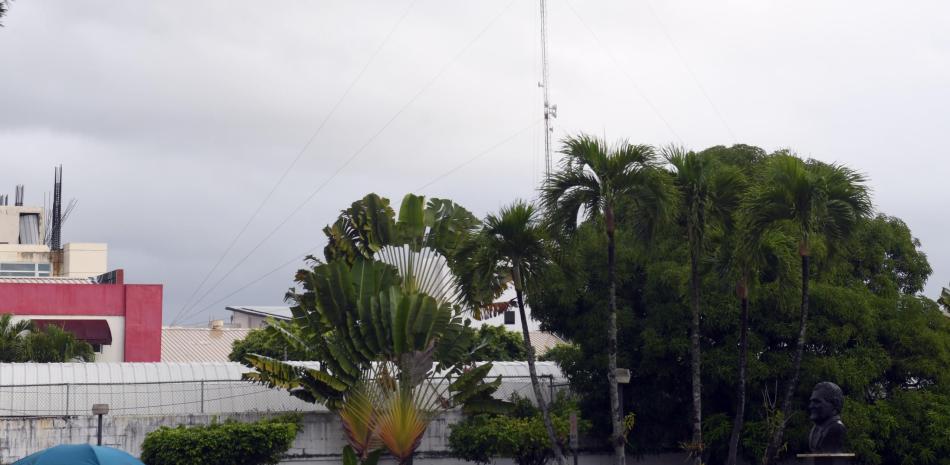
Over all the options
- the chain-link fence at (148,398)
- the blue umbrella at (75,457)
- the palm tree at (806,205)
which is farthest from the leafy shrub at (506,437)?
the blue umbrella at (75,457)

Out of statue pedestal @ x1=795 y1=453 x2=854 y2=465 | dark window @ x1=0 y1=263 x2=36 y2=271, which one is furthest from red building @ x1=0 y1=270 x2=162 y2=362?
statue pedestal @ x1=795 y1=453 x2=854 y2=465

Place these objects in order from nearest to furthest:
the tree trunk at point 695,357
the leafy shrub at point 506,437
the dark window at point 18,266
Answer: the tree trunk at point 695,357
the leafy shrub at point 506,437
the dark window at point 18,266

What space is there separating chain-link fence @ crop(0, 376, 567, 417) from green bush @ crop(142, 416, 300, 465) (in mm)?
1246

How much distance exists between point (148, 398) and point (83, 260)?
37071 millimetres

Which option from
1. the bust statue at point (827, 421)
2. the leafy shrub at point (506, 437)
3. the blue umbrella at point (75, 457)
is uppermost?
the bust statue at point (827, 421)

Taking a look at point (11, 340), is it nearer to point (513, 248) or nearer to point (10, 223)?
point (513, 248)

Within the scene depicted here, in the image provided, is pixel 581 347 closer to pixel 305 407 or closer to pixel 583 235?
pixel 583 235

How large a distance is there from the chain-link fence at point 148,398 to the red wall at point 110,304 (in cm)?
1568

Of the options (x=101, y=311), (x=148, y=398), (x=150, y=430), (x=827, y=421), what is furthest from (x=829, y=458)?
(x=101, y=311)

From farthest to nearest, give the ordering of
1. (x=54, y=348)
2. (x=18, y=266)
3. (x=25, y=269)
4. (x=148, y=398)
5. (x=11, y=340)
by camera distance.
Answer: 1. (x=25, y=269)
2. (x=18, y=266)
3. (x=54, y=348)
4. (x=11, y=340)
5. (x=148, y=398)

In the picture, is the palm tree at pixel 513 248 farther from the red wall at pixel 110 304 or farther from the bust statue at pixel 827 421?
the red wall at pixel 110 304

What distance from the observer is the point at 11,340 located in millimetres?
33750

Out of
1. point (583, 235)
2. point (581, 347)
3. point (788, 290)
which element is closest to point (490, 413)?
point (581, 347)

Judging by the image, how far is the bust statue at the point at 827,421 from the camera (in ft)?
42.5
